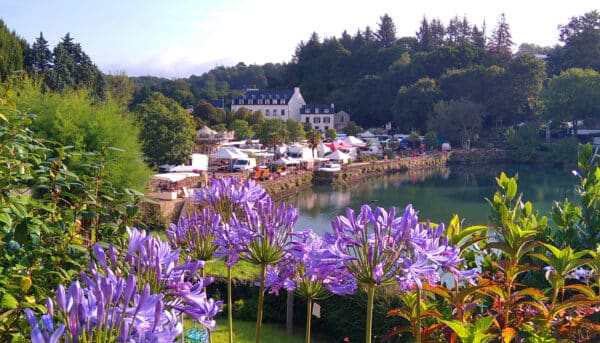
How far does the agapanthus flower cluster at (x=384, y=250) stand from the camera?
209cm

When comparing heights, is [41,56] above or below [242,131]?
above

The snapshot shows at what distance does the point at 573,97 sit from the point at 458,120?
1042 centimetres

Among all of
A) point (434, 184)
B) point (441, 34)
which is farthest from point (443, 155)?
point (441, 34)

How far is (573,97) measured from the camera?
51.6 m

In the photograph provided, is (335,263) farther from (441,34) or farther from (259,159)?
(441,34)

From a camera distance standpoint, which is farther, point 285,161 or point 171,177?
point 285,161

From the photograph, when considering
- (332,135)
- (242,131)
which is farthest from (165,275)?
(332,135)

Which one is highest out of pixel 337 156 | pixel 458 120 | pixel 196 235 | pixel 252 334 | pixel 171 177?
pixel 458 120

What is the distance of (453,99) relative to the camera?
201 feet

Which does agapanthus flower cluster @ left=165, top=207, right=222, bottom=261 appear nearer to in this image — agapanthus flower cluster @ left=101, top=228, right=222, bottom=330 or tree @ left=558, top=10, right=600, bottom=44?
agapanthus flower cluster @ left=101, top=228, right=222, bottom=330

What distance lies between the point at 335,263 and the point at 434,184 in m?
40.3

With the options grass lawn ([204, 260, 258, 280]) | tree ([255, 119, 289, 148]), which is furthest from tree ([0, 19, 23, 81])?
grass lawn ([204, 260, 258, 280])

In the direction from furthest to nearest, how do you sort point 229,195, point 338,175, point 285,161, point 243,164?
point 338,175, point 285,161, point 243,164, point 229,195

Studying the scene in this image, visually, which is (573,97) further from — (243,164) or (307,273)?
(307,273)
